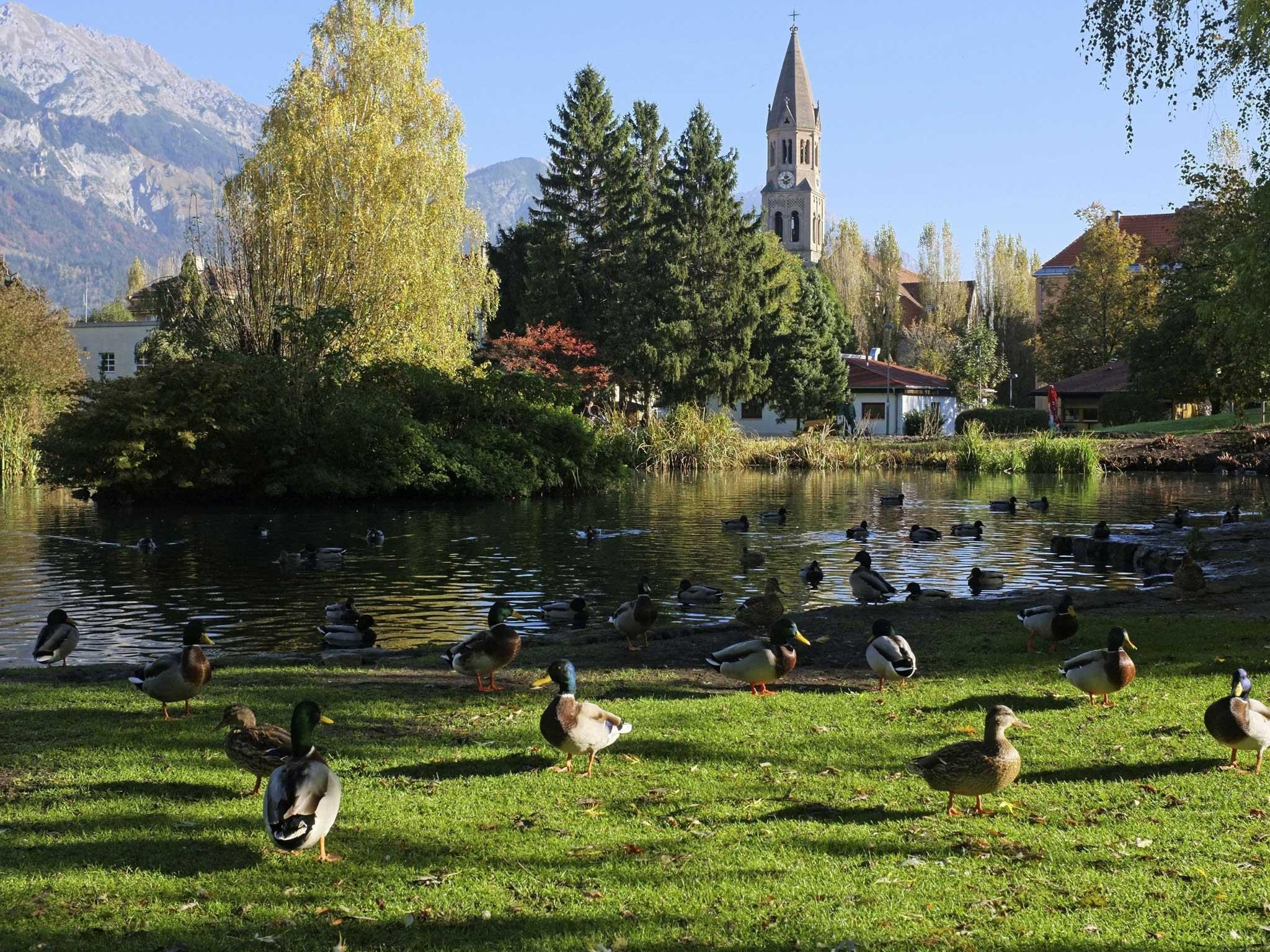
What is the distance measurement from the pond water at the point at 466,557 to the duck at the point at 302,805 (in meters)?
9.37

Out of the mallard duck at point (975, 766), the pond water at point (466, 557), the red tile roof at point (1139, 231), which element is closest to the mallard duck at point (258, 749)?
the mallard duck at point (975, 766)

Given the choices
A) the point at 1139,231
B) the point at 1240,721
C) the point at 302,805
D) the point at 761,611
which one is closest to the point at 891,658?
the point at 1240,721

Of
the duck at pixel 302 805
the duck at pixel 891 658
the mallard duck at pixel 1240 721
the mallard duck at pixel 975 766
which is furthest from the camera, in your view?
the duck at pixel 891 658

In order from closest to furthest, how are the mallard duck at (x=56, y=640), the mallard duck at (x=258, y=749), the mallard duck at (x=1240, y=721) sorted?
1. the mallard duck at (x=258, y=749)
2. the mallard duck at (x=1240, y=721)
3. the mallard duck at (x=56, y=640)

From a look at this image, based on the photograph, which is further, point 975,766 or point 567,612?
point 567,612

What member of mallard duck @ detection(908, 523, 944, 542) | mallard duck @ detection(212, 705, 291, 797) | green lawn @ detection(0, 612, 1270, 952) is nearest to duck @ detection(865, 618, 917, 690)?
green lawn @ detection(0, 612, 1270, 952)

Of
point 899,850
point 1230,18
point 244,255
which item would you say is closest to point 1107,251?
point 244,255

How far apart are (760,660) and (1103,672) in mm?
2875

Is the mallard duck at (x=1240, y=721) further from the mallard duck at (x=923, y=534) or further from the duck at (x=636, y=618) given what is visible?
the mallard duck at (x=923, y=534)

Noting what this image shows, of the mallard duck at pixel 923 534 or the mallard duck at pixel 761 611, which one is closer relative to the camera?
the mallard duck at pixel 761 611

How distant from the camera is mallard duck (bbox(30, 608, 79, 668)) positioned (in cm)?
1344

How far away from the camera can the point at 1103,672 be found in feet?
32.6

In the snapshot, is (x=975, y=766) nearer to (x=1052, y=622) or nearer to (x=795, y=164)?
(x=1052, y=622)

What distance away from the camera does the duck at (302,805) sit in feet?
20.7
